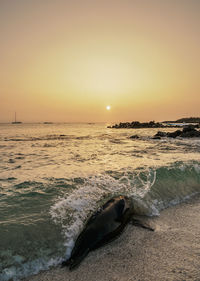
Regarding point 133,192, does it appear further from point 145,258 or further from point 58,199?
point 145,258

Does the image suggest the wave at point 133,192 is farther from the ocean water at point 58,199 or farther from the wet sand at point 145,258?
the wet sand at point 145,258

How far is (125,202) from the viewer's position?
3.96 meters

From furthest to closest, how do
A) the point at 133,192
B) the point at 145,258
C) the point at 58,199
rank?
the point at 133,192 < the point at 58,199 < the point at 145,258

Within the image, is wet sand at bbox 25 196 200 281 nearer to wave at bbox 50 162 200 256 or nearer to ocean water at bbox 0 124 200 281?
ocean water at bbox 0 124 200 281

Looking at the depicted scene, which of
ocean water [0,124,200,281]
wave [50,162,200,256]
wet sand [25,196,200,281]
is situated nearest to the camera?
wet sand [25,196,200,281]

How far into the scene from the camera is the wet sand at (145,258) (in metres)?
2.40

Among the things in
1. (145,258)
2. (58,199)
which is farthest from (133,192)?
(145,258)

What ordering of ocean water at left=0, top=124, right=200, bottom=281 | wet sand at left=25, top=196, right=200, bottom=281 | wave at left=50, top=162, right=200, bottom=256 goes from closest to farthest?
wet sand at left=25, top=196, right=200, bottom=281 → ocean water at left=0, top=124, right=200, bottom=281 → wave at left=50, top=162, right=200, bottom=256

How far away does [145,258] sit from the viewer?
273 centimetres

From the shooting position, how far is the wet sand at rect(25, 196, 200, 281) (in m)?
2.40

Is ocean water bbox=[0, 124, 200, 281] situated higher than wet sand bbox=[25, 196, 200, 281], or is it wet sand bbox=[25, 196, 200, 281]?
ocean water bbox=[0, 124, 200, 281]

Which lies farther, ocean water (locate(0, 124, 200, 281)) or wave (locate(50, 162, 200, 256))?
wave (locate(50, 162, 200, 256))

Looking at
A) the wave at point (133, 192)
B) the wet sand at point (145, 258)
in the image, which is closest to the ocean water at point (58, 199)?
the wave at point (133, 192)

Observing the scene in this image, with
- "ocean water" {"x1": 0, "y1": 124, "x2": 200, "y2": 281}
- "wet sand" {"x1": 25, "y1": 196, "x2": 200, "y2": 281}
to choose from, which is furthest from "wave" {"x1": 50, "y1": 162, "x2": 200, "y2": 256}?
"wet sand" {"x1": 25, "y1": 196, "x2": 200, "y2": 281}
